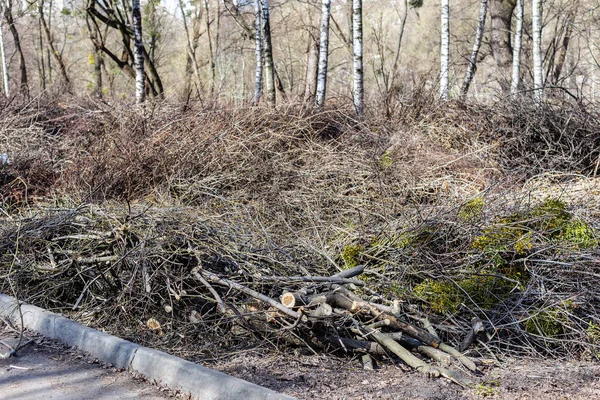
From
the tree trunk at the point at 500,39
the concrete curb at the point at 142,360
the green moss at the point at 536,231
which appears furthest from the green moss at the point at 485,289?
the tree trunk at the point at 500,39

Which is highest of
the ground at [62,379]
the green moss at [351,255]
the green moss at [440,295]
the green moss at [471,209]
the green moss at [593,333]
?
the green moss at [471,209]

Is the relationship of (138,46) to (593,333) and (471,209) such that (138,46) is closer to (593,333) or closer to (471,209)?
(471,209)

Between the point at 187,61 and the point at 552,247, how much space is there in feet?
90.1

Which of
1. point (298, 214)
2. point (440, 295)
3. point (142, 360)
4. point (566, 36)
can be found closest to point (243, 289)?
point (142, 360)

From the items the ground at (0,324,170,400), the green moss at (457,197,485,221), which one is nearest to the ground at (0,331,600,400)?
the ground at (0,324,170,400)

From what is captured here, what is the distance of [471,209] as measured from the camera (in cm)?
738

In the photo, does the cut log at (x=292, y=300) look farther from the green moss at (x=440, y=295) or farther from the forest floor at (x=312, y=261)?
the green moss at (x=440, y=295)

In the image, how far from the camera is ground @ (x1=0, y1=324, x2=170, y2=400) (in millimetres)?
4699

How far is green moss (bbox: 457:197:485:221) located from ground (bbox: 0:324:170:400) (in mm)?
3877

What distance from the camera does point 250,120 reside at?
1256 cm

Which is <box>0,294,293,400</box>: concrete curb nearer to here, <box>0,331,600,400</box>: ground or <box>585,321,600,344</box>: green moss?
<box>0,331,600,400</box>: ground

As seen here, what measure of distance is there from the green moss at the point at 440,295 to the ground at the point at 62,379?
259 cm

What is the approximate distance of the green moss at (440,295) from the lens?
19.8ft

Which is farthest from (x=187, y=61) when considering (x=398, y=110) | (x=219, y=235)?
(x=219, y=235)
